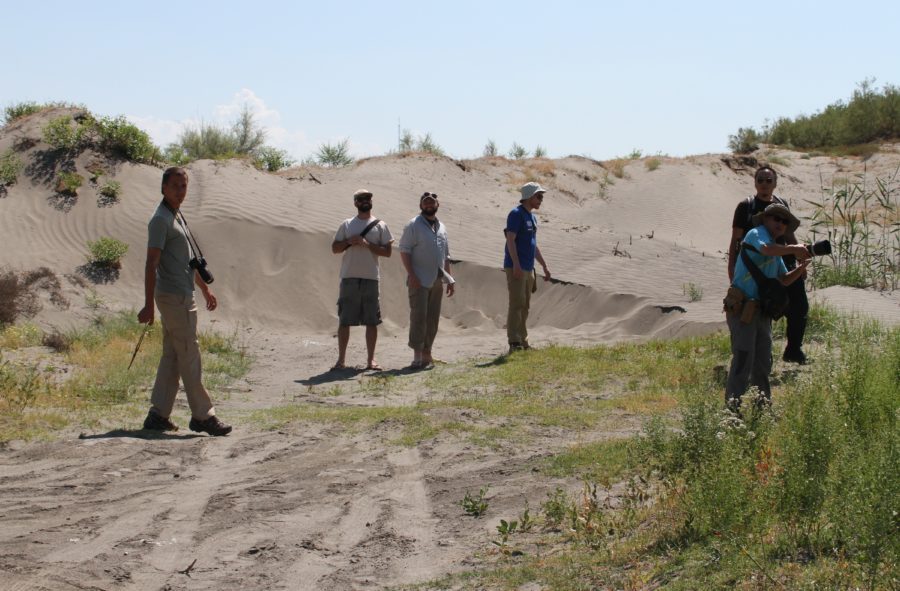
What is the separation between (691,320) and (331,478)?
8207mm

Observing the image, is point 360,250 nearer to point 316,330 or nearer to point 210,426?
point 210,426

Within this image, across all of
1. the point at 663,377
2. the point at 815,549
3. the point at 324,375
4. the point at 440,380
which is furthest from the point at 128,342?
the point at 815,549

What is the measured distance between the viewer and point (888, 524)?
437cm

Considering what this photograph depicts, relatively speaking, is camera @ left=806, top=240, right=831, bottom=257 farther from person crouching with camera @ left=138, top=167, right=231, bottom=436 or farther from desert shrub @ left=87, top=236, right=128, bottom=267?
desert shrub @ left=87, top=236, right=128, bottom=267

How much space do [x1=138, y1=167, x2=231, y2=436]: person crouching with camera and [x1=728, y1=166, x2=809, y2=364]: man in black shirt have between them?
163 inches

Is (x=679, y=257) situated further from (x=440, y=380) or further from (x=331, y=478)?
(x=331, y=478)

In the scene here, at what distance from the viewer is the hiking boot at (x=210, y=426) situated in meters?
8.31

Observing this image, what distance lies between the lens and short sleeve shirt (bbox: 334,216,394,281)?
464 inches

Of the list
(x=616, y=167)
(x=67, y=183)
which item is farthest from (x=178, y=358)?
(x=616, y=167)

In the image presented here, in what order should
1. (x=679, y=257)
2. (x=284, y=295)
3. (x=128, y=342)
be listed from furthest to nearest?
(x=679, y=257) → (x=284, y=295) → (x=128, y=342)

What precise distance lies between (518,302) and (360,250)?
1834 mm

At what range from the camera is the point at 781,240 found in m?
9.09

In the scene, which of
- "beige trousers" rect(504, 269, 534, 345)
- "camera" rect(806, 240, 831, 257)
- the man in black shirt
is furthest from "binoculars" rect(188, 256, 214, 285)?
"beige trousers" rect(504, 269, 534, 345)

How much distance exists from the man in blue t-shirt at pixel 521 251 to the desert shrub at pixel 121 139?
33.1ft
